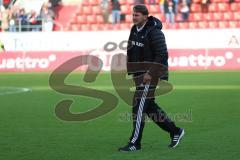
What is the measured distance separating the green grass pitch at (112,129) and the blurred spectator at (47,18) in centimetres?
1527

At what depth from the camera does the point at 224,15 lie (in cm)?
3803

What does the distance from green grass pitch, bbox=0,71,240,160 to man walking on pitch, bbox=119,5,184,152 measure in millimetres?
482

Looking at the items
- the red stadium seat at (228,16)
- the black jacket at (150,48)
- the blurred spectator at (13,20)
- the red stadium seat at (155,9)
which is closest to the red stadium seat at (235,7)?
the red stadium seat at (228,16)

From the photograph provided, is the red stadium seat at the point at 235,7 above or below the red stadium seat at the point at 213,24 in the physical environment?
above

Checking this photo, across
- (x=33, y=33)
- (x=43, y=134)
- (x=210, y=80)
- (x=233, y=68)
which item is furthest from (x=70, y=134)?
(x=33, y=33)

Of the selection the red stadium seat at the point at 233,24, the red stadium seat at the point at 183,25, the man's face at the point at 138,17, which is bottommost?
the red stadium seat at the point at 183,25

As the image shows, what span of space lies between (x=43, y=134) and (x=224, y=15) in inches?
1083

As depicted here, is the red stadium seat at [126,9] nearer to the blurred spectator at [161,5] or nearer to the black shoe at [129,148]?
the blurred spectator at [161,5]

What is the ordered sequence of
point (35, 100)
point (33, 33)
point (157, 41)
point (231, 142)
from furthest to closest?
point (33, 33)
point (35, 100)
point (231, 142)
point (157, 41)

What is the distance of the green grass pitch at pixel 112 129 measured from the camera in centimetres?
952

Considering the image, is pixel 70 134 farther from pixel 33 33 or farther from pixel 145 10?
pixel 33 33

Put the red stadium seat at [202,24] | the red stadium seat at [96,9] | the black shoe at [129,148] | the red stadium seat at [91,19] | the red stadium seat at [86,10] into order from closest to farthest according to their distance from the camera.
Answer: the black shoe at [129,148], the red stadium seat at [202,24], the red stadium seat at [96,9], the red stadium seat at [91,19], the red stadium seat at [86,10]

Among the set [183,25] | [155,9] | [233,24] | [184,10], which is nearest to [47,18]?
[155,9]

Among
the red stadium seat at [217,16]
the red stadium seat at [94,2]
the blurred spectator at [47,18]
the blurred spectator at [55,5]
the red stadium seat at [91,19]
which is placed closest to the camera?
the blurred spectator at [47,18]
